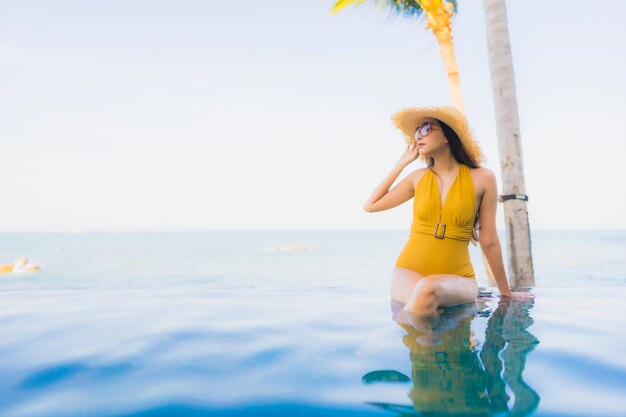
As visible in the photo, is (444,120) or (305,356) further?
(444,120)

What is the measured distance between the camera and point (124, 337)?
2668mm

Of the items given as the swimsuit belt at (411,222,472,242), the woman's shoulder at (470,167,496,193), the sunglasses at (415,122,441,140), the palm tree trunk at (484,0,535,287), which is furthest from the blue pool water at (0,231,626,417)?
the sunglasses at (415,122,441,140)

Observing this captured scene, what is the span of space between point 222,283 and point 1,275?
1563 cm

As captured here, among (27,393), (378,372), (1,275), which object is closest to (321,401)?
(378,372)

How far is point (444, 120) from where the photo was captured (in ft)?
11.0

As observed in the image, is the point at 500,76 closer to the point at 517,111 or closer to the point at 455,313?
the point at 517,111

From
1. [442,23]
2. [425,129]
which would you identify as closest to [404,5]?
[442,23]

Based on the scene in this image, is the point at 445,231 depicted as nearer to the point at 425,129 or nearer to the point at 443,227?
the point at 443,227

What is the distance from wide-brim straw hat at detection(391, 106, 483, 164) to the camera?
3314 mm

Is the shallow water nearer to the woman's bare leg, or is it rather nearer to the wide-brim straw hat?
the woman's bare leg

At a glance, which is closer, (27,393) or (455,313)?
(27,393)

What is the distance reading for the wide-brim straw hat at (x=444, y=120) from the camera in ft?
10.9

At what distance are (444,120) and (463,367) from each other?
1.92 meters

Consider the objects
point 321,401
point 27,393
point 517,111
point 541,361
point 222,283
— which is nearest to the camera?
point 321,401
